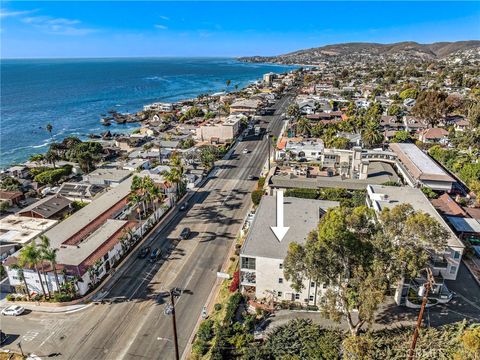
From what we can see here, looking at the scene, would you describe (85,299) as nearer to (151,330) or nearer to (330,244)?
(151,330)

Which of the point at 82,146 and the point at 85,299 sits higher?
the point at 82,146

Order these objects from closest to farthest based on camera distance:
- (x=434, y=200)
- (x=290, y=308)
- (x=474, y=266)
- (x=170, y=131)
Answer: (x=290, y=308)
(x=474, y=266)
(x=434, y=200)
(x=170, y=131)

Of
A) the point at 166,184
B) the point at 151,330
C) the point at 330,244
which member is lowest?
the point at 151,330

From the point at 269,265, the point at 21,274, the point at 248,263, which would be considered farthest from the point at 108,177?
the point at 269,265

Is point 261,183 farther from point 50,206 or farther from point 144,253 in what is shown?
point 50,206

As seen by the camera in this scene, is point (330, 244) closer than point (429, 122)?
Yes

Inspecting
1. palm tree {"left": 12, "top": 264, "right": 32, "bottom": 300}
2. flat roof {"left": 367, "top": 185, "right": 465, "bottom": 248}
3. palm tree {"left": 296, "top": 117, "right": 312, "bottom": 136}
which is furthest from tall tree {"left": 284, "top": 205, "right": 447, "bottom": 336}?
palm tree {"left": 296, "top": 117, "right": 312, "bottom": 136}

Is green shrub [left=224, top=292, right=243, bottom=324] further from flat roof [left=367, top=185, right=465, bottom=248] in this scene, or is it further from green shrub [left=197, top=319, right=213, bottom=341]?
flat roof [left=367, top=185, right=465, bottom=248]

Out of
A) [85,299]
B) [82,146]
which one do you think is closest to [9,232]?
[85,299]
